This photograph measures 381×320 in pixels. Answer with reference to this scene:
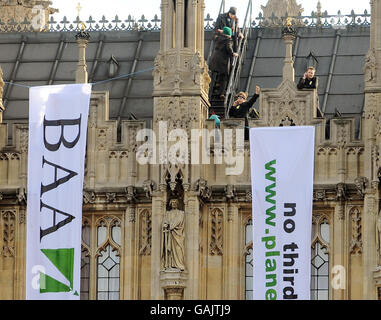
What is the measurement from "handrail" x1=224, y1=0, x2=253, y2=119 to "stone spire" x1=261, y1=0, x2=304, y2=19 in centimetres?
1632

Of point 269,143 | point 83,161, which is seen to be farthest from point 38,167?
point 269,143

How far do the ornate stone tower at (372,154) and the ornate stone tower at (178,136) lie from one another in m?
4.33

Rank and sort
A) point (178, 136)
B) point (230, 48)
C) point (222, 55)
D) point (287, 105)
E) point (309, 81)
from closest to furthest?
point (178, 136) → point (287, 105) → point (309, 81) → point (230, 48) → point (222, 55)

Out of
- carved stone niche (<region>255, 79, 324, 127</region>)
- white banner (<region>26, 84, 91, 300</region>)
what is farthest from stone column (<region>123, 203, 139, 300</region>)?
carved stone niche (<region>255, 79, 324, 127</region>)

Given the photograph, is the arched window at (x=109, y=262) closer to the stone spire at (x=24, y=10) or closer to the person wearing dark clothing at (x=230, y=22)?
the person wearing dark clothing at (x=230, y=22)

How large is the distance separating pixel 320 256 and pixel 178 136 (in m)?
4.82

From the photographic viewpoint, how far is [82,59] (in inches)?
3209

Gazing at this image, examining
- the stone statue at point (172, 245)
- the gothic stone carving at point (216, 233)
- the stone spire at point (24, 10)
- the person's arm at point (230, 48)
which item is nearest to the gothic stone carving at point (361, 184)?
the gothic stone carving at point (216, 233)

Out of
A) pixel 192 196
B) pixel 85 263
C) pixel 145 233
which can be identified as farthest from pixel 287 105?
pixel 85 263

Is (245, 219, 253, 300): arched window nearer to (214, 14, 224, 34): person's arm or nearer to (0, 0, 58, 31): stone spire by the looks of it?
(214, 14, 224, 34): person's arm

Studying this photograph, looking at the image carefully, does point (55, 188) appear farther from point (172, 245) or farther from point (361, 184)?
point (361, 184)

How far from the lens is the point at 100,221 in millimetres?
80875
